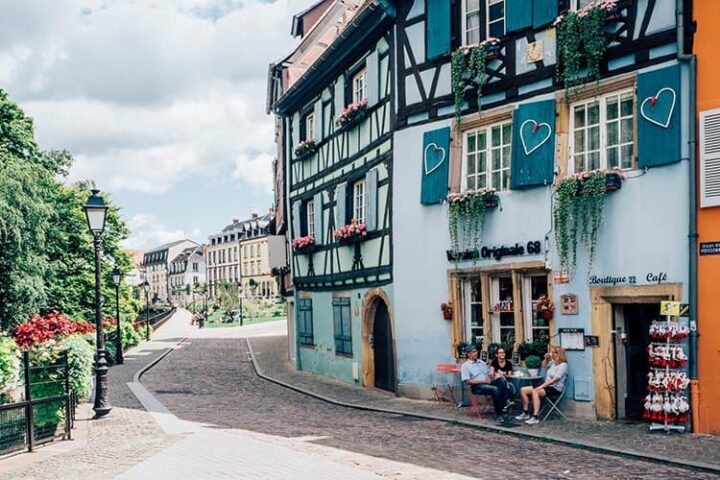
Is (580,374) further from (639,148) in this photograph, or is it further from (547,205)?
(639,148)

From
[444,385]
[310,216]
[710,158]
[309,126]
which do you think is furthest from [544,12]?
[310,216]

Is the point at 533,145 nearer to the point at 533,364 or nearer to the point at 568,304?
the point at 568,304

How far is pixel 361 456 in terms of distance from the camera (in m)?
9.98

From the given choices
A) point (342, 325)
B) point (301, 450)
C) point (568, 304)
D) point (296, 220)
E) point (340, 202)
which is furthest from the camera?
point (296, 220)

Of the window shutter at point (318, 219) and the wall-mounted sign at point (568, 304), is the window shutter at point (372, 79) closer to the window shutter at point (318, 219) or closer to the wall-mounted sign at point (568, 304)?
the window shutter at point (318, 219)

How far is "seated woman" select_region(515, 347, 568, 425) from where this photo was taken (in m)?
12.3

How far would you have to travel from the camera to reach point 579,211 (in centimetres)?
1230

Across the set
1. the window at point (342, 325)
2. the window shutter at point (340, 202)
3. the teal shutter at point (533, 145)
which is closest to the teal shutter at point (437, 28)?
the teal shutter at point (533, 145)

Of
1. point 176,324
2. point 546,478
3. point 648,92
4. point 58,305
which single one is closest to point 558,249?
point 648,92

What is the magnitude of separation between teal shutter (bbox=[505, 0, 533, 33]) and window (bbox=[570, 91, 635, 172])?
182cm

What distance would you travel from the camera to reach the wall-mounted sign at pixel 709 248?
1074cm

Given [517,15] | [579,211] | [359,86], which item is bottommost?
[579,211]

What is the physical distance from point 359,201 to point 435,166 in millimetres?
4504

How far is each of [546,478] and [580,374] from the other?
4.16m
